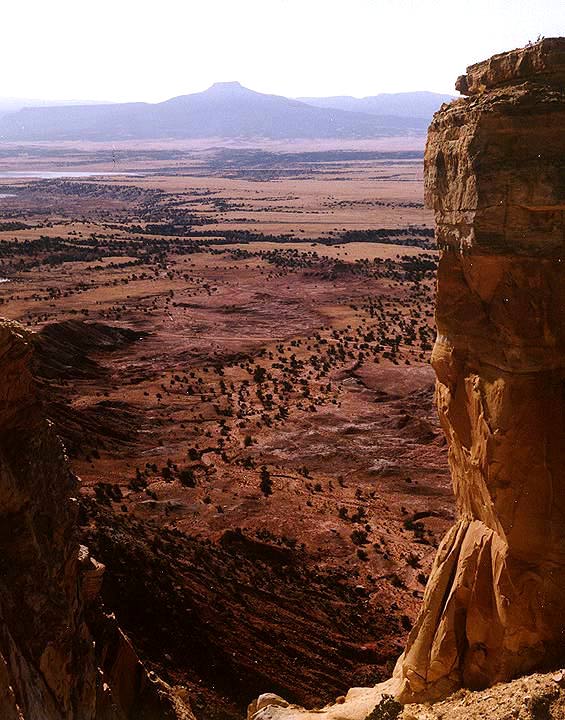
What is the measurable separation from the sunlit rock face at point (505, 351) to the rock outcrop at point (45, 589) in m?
4.53

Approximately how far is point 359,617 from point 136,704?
768 cm

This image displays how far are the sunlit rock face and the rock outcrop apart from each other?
4.53 m

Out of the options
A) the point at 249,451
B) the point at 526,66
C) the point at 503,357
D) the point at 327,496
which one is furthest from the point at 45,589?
the point at 249,451

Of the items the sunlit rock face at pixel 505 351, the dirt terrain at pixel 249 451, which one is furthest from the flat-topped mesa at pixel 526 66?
the dirt terrain at pixel 249 451

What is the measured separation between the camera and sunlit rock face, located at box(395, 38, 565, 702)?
9.00 metres

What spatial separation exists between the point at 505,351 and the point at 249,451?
21355mm

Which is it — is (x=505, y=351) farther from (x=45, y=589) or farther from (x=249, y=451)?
(x=249, y=451)

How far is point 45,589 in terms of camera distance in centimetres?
959

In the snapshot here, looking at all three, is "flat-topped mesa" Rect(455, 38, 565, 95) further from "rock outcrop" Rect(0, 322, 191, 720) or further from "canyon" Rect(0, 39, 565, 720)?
"rock outcrop" Rect(0, 322, 191, 720)

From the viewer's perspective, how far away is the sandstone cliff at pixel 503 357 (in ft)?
29.5

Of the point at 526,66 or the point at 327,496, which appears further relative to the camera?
the point at 327,496

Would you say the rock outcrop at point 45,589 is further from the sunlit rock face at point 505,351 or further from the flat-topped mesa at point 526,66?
the flat-topped mesa at point 526,66

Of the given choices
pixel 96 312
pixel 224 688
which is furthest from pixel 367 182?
pixel 224 688

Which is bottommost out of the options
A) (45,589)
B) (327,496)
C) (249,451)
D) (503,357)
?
(327,496)
